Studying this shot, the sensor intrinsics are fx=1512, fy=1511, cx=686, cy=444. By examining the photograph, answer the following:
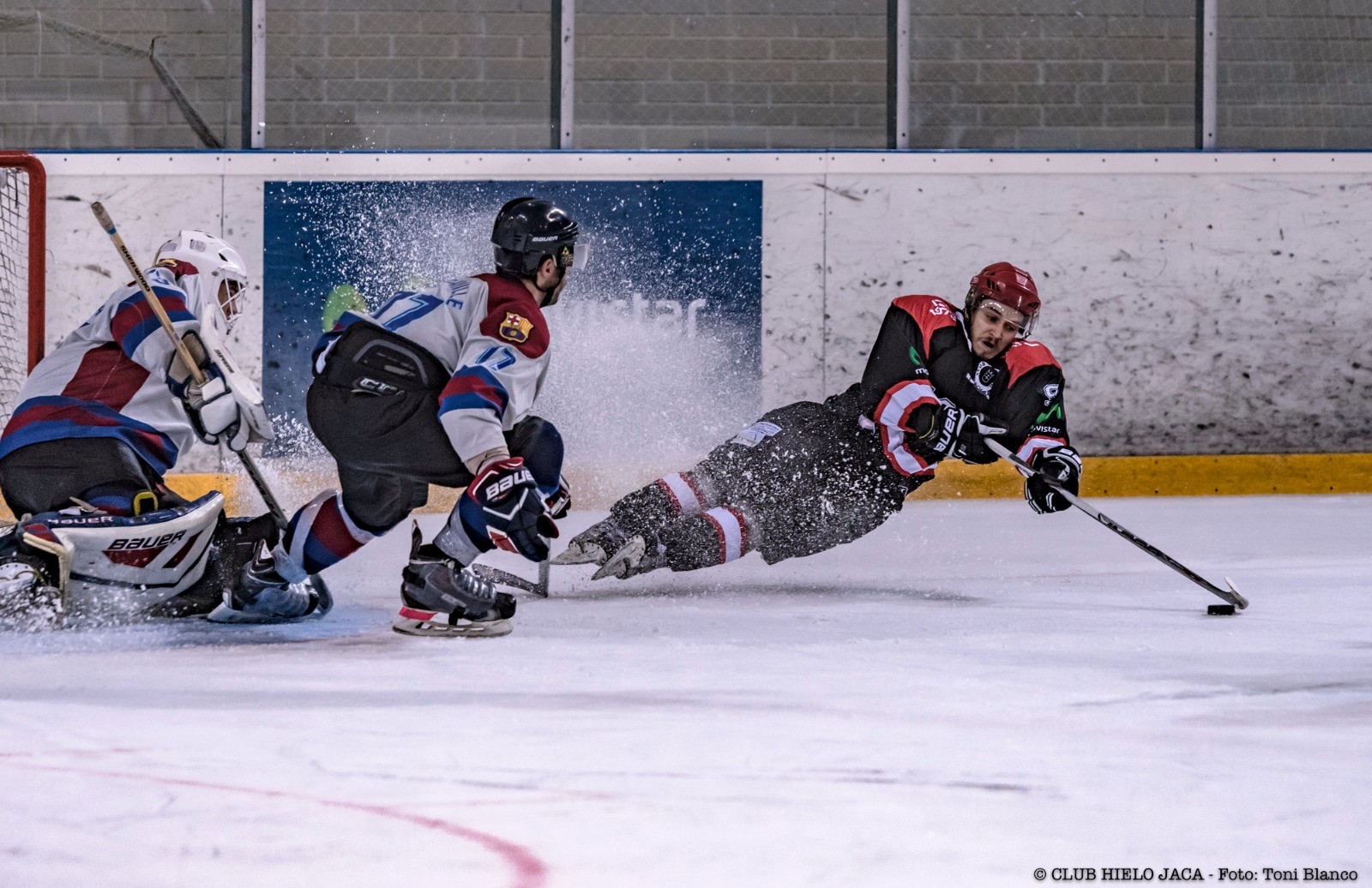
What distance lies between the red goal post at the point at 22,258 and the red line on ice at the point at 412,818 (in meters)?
2.64

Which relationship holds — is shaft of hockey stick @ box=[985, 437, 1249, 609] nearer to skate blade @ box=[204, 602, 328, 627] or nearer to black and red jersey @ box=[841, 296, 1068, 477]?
black and red jersey @ box=[841, 296, 1068, 477]

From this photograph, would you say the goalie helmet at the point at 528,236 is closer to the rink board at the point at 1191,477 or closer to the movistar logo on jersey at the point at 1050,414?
the movistar logo on jersey at the point at 1050,414

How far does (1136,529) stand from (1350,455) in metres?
1.57

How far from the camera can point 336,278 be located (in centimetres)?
534

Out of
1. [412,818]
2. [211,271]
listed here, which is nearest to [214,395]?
[211,271]

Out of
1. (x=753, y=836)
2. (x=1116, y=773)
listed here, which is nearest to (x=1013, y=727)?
(x=1116, y=773)

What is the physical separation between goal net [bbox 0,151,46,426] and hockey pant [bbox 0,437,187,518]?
1.41 metres

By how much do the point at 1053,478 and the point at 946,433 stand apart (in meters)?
0.29

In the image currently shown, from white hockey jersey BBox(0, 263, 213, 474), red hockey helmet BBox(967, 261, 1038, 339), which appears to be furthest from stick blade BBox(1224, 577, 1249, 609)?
white hockey jersey BBox(0, 263, 213, 474)

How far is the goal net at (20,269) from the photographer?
401 centimetres

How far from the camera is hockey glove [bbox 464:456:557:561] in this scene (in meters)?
2.49

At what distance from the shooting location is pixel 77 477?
2.66 m

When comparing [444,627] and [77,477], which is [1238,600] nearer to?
[444,627]

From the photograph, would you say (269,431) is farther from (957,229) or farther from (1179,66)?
(1179,66)
